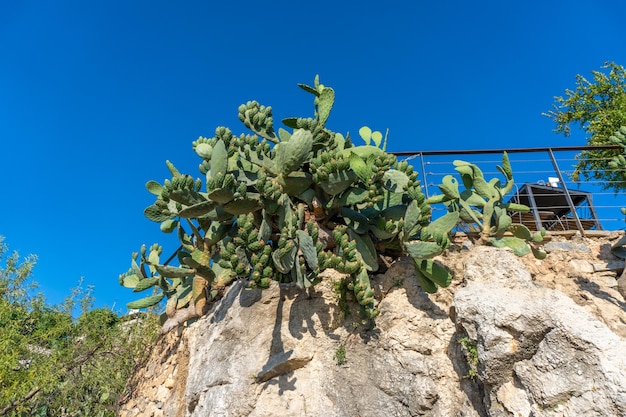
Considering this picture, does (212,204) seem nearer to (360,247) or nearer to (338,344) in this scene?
(360,247)

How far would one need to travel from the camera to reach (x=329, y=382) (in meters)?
2.71

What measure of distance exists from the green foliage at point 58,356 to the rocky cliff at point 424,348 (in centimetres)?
134

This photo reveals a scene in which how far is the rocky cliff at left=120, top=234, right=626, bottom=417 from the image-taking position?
2.22 metres

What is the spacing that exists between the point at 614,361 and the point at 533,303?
1.58 feet

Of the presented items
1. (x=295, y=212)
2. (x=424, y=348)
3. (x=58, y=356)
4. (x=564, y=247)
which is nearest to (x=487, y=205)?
(x=564, y=247)

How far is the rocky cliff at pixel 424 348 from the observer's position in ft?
7.29

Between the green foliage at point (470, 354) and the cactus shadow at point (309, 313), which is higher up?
the cactus shadow at point (309, 313)

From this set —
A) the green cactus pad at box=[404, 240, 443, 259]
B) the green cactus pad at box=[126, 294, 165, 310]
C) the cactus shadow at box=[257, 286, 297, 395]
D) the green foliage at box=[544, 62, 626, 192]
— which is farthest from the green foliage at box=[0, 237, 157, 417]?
the green foliage at box=[544, 62, 626, 192]

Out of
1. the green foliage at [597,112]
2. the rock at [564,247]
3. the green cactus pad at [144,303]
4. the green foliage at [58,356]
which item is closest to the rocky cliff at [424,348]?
the rock at [564,247]

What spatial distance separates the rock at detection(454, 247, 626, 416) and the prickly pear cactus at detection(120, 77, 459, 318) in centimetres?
45

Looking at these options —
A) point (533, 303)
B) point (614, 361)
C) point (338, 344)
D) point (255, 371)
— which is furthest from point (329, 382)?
point (614, 361)

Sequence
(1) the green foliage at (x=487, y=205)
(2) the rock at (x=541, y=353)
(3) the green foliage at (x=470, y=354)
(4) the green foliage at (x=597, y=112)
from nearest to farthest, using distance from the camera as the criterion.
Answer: (2) the rock at (x=541, y=353), (3) the green foliage at (x=470, y=354), (1) the green foliage at (x=487, y=205), (4) the green foliage at (x=597, y=112)

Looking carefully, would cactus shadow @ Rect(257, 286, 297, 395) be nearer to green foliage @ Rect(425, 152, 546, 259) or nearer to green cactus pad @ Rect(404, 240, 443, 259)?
green cactus pad @ Rect(404, 240, 443, 259)

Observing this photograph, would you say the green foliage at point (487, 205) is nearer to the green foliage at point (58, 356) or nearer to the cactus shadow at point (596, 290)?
the cactus shadow at point (596, 290)
